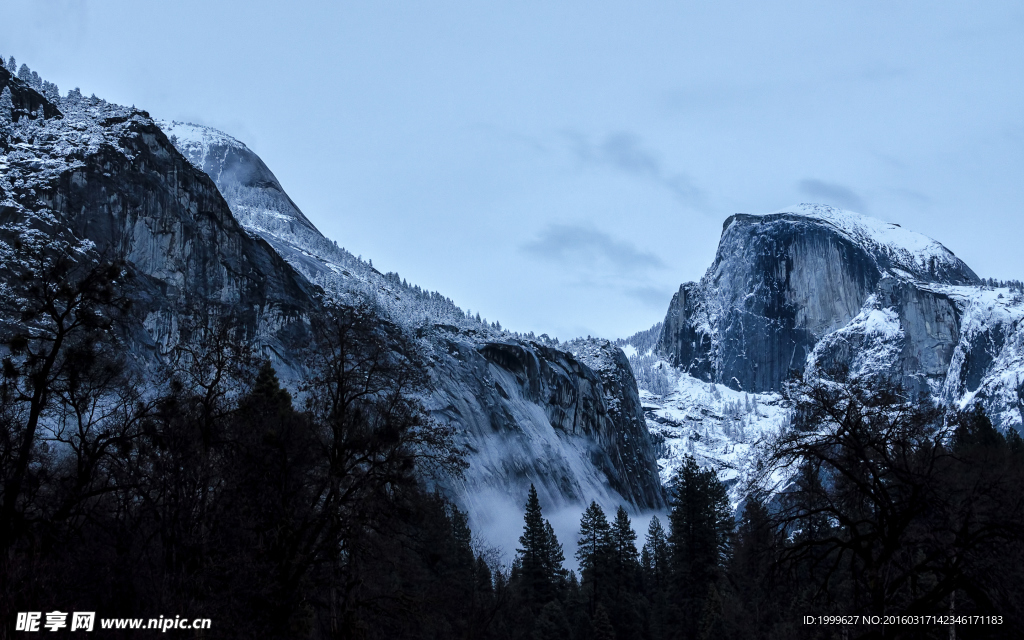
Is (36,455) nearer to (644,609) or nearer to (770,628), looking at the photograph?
(770,628)

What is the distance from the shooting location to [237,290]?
365ft

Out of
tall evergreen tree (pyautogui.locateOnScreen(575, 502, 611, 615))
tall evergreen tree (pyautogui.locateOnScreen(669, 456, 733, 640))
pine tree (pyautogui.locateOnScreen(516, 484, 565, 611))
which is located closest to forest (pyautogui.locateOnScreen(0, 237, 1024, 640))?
tall evergreen tree (pyautogui.locateOnScreen(669, 456, 733, 640))

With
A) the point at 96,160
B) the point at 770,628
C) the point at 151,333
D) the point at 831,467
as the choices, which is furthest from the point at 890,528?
the point at 96,160

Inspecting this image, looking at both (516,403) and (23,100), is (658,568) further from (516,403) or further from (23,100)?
(23,100)

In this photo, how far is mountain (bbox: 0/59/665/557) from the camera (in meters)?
97.1

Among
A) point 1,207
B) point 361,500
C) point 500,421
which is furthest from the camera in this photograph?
point 500,421

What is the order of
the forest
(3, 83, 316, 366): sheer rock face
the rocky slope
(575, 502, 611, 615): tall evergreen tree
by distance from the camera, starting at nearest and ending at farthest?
the forest
(575, 502, 611, 615): tall evergreen tree
(3, 83, 316, 366): sheer rock face
the rocky slope

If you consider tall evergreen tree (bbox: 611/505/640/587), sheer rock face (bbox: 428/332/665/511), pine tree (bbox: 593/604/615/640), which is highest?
sheer rock face (bbox: 428/332/665/511)

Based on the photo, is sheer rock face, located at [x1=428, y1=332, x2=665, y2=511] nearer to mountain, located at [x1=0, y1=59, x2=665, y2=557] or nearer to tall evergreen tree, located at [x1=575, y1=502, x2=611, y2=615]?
mountain, located at [x1=0, y1=59, x2=665, y2=557]

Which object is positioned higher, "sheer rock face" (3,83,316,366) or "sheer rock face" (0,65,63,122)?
"sheer rock face" (0,65,63,122)

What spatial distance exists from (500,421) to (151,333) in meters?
53.5

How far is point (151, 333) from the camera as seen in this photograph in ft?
308

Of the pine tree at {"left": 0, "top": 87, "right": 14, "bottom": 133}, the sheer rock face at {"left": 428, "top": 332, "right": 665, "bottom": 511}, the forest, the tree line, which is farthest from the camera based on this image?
the sheer rock face at {"left": 428, "top": 332, "right": 665, "bottom": 511}

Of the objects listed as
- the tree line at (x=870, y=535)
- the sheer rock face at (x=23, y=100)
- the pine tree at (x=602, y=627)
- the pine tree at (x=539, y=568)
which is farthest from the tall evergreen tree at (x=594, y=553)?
the sheer rock face at (x=23, y=100)
